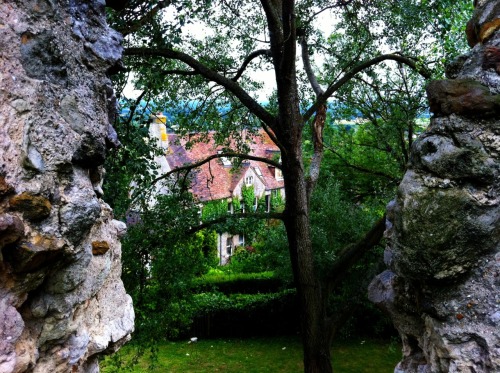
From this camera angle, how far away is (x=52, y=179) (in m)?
2.85

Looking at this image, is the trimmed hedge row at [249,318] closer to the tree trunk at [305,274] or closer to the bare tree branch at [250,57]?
the tree trunk at [305,274]

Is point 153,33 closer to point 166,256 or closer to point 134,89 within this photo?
point 134,89

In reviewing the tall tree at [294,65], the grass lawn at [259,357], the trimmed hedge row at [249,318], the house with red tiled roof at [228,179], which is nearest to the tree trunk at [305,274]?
the tall tree at [294,65]

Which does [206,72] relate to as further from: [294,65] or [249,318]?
[249,318]

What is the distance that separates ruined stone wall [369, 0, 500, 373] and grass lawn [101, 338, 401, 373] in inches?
467

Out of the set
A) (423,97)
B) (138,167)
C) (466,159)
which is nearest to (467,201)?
(466,159)

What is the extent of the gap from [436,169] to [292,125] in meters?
6.18

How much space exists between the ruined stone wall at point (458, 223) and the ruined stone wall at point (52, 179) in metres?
2.20

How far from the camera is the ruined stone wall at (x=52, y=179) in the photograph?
2631 mm

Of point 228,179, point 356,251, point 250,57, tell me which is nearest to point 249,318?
point 356,251

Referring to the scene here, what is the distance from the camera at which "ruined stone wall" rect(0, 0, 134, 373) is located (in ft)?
8.63

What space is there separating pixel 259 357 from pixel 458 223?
14.3 m

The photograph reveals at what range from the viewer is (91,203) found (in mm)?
3018

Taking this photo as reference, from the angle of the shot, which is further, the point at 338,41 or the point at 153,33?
the point at 338,41
